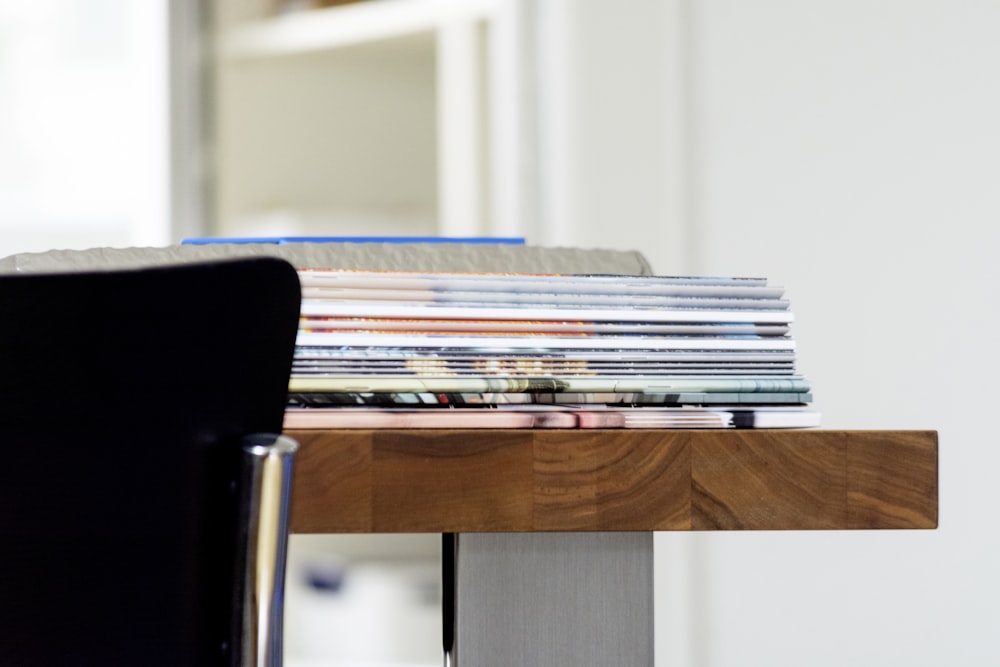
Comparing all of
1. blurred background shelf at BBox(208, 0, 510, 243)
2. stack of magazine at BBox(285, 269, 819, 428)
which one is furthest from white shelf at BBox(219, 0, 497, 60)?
stack of magazine at BBox(285, 269, 819, 428)

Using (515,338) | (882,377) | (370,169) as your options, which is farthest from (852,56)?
(515,338)

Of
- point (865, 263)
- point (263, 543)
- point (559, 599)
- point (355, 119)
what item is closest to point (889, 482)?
point (559, 599)

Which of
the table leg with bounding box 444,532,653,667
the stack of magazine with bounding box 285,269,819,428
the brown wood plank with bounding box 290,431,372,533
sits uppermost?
the stack of magazine with bounding box 285,269,819,428

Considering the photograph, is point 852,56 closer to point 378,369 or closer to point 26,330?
point 378,369

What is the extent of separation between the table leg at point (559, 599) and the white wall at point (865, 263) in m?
1.20

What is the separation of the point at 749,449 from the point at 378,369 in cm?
23

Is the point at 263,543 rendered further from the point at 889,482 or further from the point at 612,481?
the point at 889,482

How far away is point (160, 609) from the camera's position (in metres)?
0.52

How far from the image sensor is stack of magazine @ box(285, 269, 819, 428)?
0.69m

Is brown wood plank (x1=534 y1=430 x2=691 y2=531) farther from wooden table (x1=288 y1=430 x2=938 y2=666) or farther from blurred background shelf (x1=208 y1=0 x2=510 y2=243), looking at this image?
blurred background shelf (x1=208 y1=0 x2=510 y2=243)

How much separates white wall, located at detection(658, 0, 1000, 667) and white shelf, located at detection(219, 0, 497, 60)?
0.54 metres

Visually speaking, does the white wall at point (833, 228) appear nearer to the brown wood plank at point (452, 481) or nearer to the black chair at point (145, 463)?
the brown wood plank at point (452, 481)

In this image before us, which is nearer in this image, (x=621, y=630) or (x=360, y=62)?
(x=621, y=630)

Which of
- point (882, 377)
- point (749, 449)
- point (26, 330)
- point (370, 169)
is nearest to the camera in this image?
point (26, 330)
